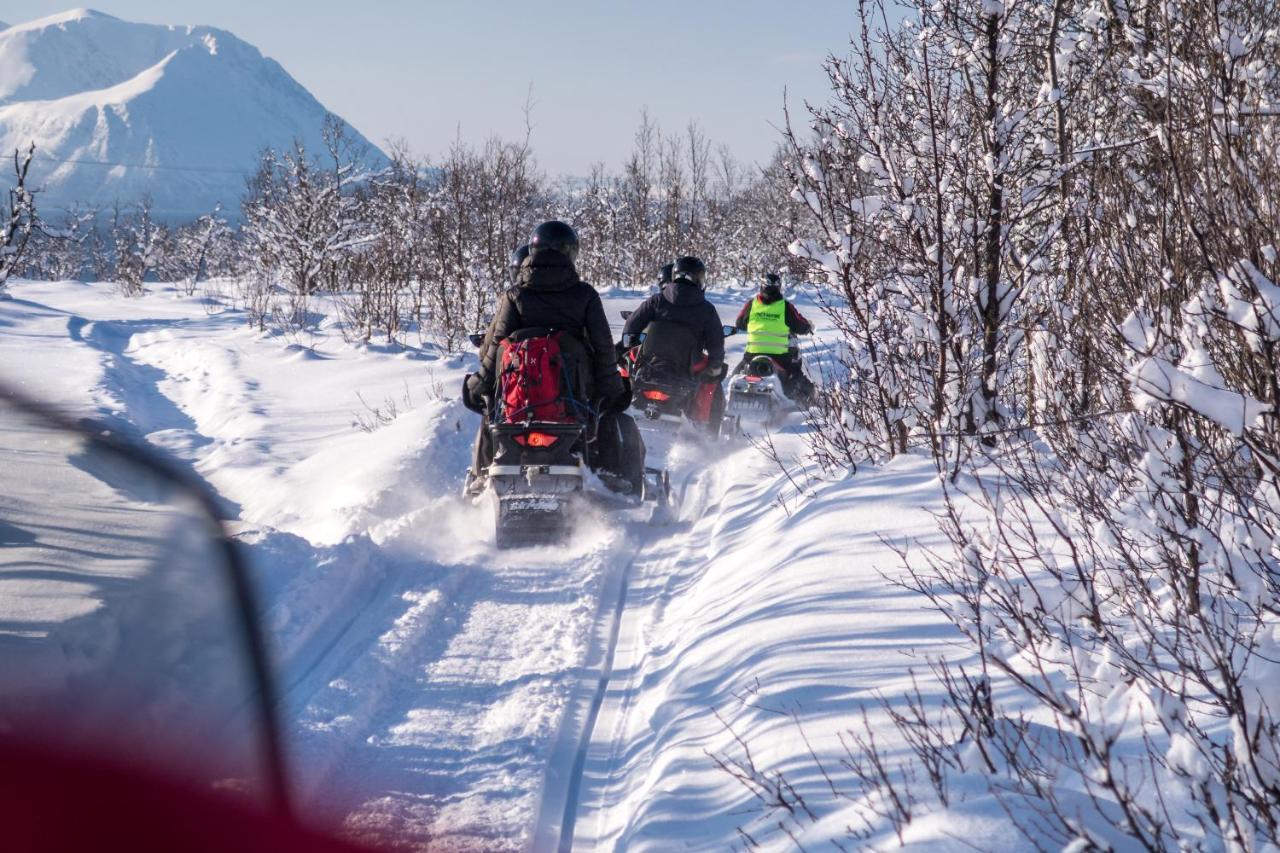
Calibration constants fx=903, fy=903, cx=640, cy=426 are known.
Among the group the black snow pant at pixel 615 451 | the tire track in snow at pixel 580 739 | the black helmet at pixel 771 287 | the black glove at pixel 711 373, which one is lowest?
the tire track in snow at pixel 580 739

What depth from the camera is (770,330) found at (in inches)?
425

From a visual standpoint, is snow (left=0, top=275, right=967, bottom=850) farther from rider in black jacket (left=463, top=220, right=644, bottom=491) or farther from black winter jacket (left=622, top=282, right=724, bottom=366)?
black winter jacket (left=622, top=282, right=724, bottom=366)

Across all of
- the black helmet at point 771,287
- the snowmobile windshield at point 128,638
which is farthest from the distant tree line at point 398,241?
the snowmobile windshield at point 128,638

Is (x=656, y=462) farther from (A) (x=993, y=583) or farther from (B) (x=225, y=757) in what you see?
(B) (x=225, y=757)

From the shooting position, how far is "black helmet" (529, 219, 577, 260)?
656 centimetres

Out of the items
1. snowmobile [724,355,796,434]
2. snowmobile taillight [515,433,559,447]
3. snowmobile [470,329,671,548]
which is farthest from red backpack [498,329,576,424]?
snowmobile [724,355,796,434]

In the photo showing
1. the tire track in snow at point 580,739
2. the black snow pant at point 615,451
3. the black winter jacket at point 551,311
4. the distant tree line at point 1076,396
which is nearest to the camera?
the distant tree line at point 1076,396

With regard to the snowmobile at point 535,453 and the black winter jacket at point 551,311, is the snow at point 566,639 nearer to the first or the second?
the snowmobile at point 535,453

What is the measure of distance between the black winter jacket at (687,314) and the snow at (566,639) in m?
1.39

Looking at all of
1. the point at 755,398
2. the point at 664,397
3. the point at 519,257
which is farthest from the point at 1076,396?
the point at 755,398

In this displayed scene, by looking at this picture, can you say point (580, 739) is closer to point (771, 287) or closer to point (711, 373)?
point (711, 373)

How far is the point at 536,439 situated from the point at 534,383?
0.41 metres

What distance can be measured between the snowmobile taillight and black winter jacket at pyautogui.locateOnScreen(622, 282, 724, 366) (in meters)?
3.35

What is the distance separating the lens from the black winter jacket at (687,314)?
9414 mm
